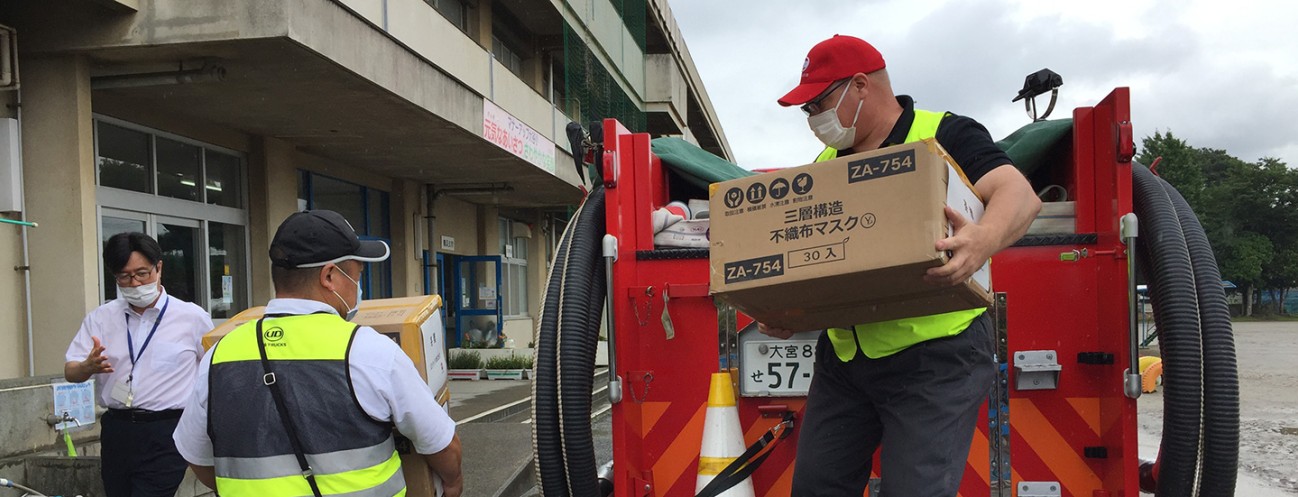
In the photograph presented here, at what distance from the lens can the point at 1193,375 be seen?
257cm

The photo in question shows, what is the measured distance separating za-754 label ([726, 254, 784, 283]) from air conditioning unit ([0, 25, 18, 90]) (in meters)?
6.34

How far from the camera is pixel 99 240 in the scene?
7.65m

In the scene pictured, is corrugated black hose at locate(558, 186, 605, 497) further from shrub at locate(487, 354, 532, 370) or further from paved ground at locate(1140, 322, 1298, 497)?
shrub at locate(487, 354, 532, 370)

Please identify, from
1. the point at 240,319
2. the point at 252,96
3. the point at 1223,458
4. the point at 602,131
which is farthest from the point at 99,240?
the point at 1223,458

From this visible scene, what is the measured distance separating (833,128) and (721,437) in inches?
43.4

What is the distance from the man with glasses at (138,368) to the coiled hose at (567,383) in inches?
75.9

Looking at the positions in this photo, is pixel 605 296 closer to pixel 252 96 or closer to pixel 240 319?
pixel 240 319

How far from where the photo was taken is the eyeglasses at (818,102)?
2.31 m

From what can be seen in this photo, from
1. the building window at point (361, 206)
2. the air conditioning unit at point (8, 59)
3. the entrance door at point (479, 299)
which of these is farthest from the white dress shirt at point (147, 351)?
the entrance door at point (479, 299)

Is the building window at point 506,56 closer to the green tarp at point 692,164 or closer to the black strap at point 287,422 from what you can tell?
the green tarp at point 692,164

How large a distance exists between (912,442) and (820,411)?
0.34m

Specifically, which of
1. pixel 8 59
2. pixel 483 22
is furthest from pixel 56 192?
pixel 483 22

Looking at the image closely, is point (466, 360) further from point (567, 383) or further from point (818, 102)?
point (818, 102)

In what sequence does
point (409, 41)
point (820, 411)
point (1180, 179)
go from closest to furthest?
1. point (820, 411)
2. point (409, 41)
3. point (1180, 179)
